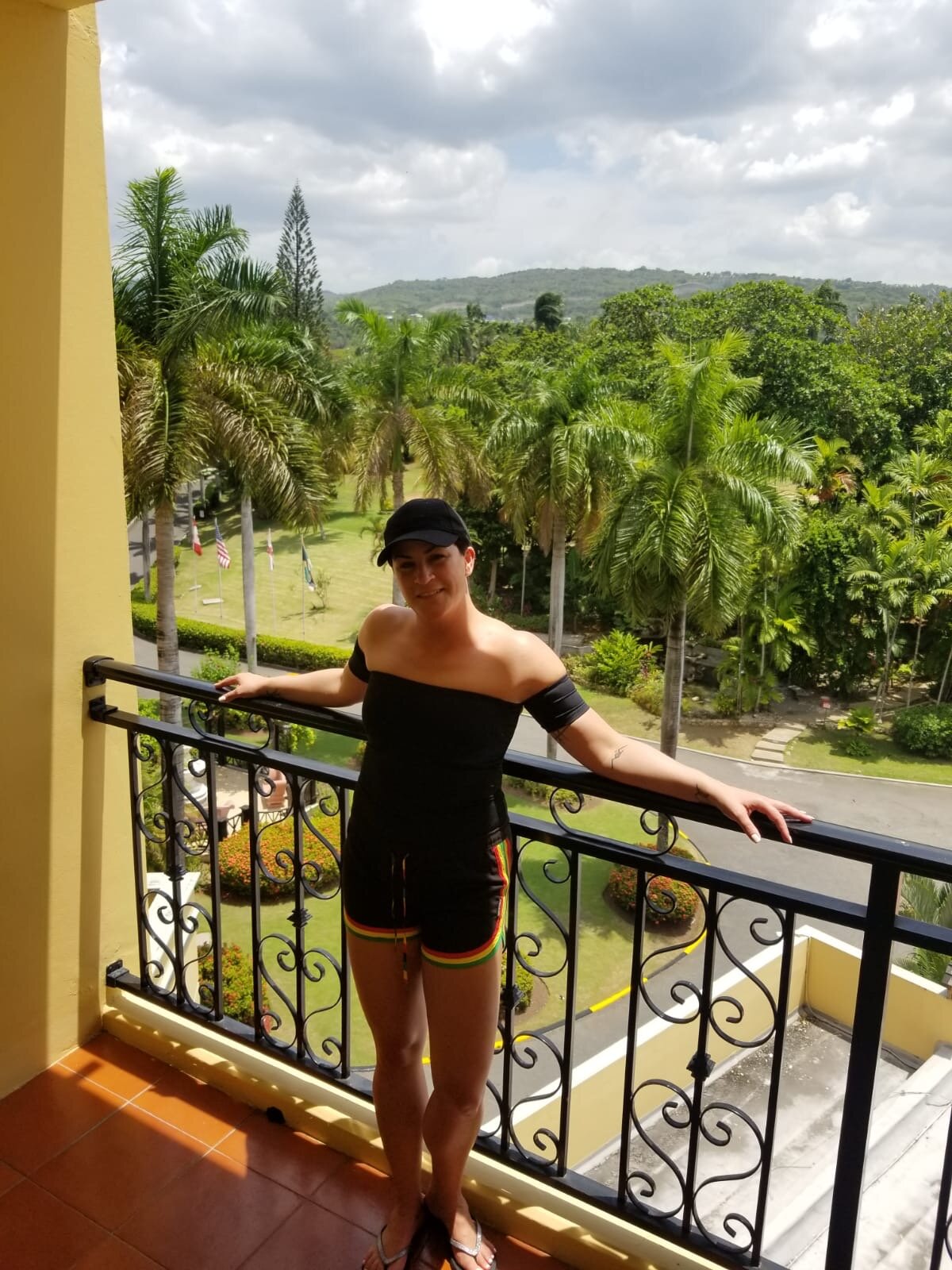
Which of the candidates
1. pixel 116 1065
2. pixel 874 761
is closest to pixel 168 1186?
pixel 116 1065

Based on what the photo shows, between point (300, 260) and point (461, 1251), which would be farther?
point (300, 260)

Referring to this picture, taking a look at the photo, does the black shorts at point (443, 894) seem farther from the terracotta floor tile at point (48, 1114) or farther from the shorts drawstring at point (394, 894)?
the terracotta floor tile at point (48, 1114)

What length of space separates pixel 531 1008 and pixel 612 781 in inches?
370

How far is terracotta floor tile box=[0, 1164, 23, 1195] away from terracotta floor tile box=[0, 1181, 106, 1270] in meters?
0.02

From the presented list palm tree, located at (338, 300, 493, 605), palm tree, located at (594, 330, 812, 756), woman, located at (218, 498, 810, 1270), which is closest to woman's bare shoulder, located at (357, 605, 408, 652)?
woman, located at (218, 498, 810, 1270)

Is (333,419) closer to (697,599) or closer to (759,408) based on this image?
(697,599)

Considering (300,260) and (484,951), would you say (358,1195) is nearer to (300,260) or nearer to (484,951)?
(484,951)

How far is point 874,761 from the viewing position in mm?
17484

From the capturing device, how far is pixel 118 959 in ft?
7.72

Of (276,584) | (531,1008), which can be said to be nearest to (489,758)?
(531,1008)

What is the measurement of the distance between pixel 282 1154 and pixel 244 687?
96 centimetres

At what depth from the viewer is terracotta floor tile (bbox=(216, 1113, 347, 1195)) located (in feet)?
6.08

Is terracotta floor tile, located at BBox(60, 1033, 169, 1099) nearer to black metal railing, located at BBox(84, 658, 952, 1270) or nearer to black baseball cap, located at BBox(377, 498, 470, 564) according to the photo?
black metal railing, located at BBox(84, 658, 952, 1270)

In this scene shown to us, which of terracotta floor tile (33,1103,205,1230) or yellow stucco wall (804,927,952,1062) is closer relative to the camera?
terracotta floor tile (33,1103,205,1230)
